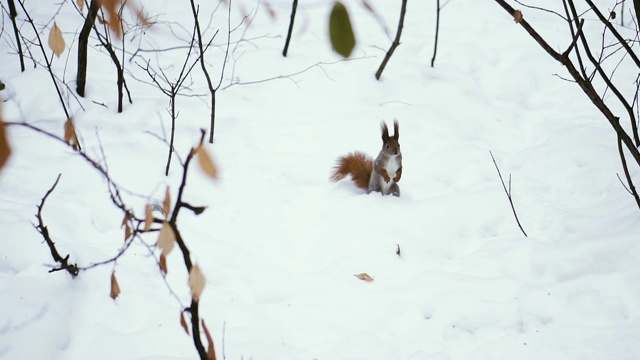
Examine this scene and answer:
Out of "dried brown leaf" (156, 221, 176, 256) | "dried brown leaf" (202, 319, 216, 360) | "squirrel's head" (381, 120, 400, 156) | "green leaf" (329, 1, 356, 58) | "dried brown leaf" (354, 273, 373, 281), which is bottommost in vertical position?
"dried brown leaf" (354, 273, 373, 281)

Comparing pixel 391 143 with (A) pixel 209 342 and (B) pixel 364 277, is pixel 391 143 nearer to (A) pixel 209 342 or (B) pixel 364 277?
(B) pixel 364 277

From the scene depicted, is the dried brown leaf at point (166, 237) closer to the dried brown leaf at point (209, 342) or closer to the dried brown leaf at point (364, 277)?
the dried brown leaf at point (209, 342)

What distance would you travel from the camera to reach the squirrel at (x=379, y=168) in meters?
3.34

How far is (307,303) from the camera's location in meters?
2.42

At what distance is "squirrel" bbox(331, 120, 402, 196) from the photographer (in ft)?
11.0

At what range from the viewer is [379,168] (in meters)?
3.40

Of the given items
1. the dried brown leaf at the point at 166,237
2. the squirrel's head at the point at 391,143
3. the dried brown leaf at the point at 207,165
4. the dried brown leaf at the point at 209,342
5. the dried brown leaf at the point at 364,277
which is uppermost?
the dried brown leaf at the point at 207,165

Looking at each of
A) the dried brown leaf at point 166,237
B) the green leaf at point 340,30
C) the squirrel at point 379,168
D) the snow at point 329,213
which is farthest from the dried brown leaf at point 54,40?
the squirrel at point 379,168

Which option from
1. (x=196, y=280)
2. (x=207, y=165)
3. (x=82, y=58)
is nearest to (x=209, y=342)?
(x=196, y=280)

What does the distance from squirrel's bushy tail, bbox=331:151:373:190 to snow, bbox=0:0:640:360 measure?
123mm

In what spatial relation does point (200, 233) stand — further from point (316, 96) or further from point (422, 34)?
point (422, 34)

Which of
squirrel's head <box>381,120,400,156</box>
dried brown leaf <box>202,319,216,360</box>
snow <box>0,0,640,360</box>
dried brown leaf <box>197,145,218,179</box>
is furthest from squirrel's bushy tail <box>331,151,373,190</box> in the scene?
dried brown leaf <box>197,145,218,179</box>

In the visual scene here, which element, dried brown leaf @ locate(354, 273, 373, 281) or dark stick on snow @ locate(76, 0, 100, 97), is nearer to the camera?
dried brown leaf @ locate(354, 273, 373, 281)

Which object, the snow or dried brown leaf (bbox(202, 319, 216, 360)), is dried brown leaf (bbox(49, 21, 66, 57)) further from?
dried brown leaf (bbox(202, 319, 216, 360))
